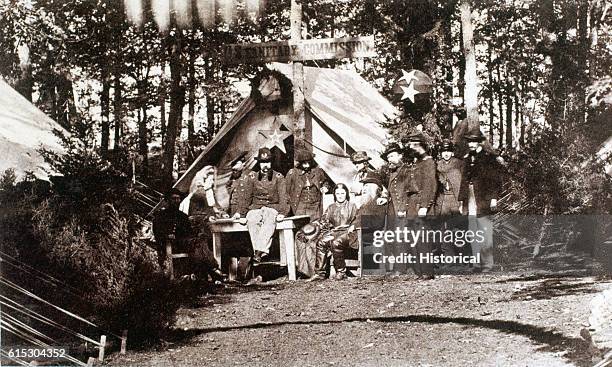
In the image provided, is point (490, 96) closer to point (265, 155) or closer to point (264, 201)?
point (265, 155)

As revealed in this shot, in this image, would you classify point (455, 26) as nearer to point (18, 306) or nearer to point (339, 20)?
point (339, 20)

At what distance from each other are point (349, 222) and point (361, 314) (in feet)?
2.70

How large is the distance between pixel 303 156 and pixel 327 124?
0.36 meters

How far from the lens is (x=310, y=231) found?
584 centimetres

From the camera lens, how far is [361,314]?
548cm

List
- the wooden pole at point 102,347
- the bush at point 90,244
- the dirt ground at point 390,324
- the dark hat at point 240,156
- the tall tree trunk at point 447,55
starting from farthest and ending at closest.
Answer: the dark hat at point 240,156 < the tall tree trunk at point 447,55 < the bush at point 90,244 < the wooden pole at point 102,347 < the dirt ground at point 390,324

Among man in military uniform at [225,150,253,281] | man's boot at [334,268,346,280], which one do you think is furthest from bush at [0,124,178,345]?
man's boot at [334,268,346,280]

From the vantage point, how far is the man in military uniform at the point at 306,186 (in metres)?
5.83

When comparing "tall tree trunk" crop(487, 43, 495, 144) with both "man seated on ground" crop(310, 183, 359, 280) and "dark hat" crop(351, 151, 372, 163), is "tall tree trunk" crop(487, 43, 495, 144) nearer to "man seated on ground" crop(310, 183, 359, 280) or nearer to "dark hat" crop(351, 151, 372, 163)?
"dark hat" crop(351, 151, 372, 163)

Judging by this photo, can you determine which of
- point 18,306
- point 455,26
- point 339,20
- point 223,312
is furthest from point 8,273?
point 455,26

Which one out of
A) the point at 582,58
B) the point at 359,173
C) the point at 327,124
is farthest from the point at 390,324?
the point at 582,58

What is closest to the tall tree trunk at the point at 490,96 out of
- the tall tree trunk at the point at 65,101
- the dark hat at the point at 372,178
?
the dark hat at the point at 372,178

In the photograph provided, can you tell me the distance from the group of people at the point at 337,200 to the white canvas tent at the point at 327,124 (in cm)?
8

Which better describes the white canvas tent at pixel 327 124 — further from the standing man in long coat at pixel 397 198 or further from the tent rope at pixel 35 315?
the tent rope at pixel 35 315
